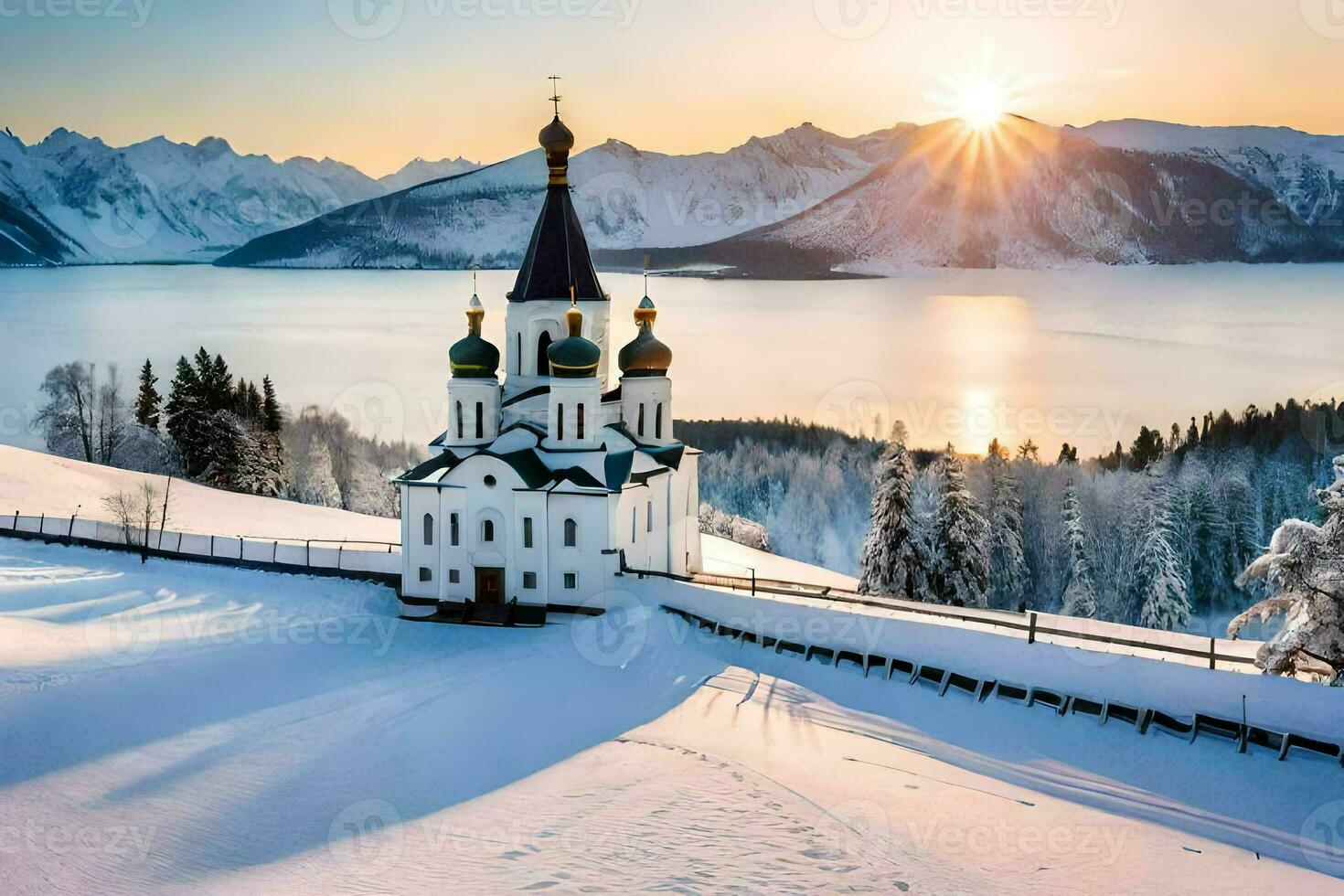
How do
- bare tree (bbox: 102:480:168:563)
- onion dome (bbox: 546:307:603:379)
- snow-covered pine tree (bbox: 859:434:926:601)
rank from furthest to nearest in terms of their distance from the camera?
snow-covered pine tree (bbox: 859:434:926:601), bare tree (bbox: 102:480:168:563), onion dome (bbox: 546:307:603:379)

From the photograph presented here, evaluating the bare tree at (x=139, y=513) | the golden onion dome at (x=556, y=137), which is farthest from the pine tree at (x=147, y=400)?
the golden onion dome at (x=556, y=137)

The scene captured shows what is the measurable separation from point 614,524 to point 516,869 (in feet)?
36.0

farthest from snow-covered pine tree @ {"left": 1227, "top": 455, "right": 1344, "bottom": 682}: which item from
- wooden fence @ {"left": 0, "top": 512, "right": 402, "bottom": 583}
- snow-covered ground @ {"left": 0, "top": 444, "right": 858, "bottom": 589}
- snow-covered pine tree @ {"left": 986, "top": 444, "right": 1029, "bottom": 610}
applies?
snow-covered pine tree @ {"left": 986, "top": 444, "right": 1029, "bottom": 610}

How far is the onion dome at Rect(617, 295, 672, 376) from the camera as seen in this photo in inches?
1008

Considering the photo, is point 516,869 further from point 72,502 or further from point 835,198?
point 835,198

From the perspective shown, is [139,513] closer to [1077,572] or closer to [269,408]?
[269,408]

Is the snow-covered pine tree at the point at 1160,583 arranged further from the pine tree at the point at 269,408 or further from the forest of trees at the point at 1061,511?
the pine tree at the point at 269,408

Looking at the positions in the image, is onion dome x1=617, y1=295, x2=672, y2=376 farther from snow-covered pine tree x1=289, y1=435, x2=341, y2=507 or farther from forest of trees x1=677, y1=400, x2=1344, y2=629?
snow-covered pine tree x1=289, y1=435, x2=341, y2=507

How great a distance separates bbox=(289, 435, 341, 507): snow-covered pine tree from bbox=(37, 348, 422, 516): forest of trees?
1.5 inches

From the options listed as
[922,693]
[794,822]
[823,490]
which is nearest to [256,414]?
[823,490]

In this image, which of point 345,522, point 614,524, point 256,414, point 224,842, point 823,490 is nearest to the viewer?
point 224,842

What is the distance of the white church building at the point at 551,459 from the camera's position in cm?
2334

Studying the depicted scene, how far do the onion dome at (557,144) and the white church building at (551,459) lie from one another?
29 mm

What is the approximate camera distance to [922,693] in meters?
19.1
